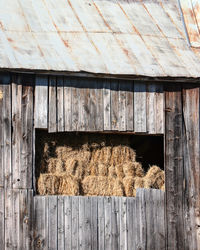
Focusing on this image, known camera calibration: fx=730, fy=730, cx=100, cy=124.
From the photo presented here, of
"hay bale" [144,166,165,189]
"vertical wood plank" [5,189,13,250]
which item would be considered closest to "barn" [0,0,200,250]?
"vertical wood plank" [5,189,13,250]

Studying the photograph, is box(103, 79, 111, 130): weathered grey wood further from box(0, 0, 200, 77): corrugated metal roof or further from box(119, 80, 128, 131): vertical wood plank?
box(0, 0, 200, 77): corrugated metal roof

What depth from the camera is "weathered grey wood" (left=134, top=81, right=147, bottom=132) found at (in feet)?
44.7

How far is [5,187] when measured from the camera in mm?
12664

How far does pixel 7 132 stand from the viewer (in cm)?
1285

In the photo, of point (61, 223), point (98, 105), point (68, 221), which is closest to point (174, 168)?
point (98, 105)

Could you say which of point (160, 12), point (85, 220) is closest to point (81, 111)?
point (85, 220)

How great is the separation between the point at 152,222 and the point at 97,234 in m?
1.07

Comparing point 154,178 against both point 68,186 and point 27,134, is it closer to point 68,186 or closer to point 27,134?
point 68,186

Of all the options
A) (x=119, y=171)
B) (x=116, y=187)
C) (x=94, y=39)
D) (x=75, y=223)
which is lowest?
(x=75, y=223)

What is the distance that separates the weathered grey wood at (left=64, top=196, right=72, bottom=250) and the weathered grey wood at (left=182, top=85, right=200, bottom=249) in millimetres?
2229

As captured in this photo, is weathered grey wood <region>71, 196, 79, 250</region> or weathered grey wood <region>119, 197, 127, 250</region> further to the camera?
weathered grey wood <region>119, 197, 127, 250</region>

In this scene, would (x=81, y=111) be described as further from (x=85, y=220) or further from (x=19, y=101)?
(x=85, y=220)

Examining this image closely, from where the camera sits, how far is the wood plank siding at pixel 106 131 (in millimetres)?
12742

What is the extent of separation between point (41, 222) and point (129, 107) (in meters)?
2.72
